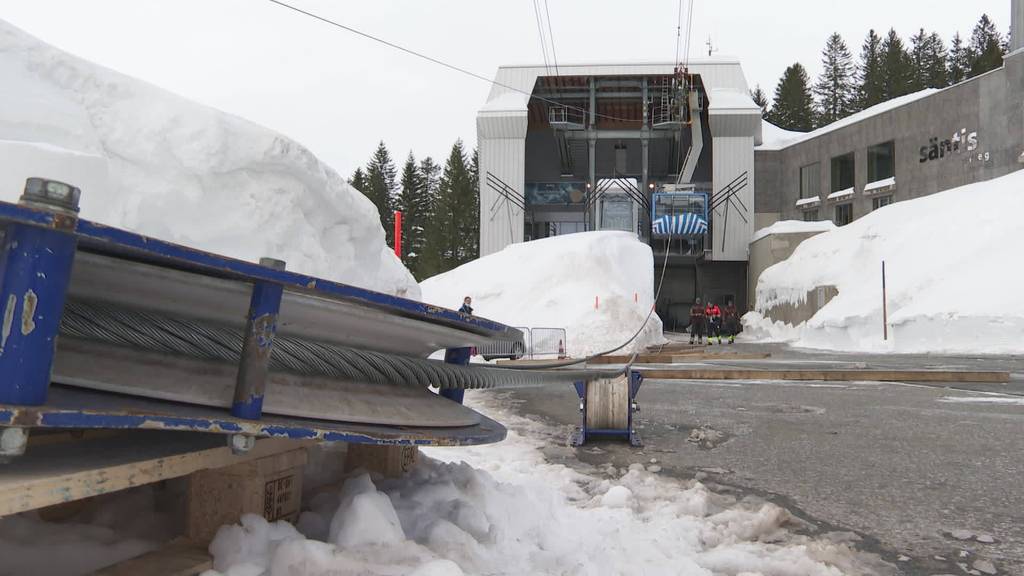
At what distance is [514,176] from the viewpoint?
3962 centimetres

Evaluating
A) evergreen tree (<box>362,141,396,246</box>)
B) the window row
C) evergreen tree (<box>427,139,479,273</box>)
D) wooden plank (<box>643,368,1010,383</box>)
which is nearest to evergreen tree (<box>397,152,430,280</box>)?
evergreen tree (<box>362,141,396,246</box>)

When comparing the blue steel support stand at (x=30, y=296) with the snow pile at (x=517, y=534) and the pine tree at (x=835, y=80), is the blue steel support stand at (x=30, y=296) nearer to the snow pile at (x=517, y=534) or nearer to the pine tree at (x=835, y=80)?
the snow pile at (x=517, y=534)

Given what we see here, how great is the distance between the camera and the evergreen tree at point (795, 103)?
66938 millimetres

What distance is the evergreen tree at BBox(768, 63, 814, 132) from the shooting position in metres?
66.9

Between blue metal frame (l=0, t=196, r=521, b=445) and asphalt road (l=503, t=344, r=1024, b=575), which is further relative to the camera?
asphalt road (l=503, t=344, r=1024, b=575)

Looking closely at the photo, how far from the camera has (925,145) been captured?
32.6 metres

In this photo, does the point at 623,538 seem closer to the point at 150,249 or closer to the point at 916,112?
the point at 150,249

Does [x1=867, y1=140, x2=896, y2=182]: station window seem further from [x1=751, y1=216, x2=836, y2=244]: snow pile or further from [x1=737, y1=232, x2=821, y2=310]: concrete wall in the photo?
[x1=737, y1=232, x2=821, y2=310]: concrete wall

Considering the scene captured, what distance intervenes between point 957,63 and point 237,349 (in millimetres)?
78672

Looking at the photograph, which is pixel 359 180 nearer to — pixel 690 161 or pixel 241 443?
pixel 690 161

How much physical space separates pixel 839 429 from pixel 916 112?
33.0 m

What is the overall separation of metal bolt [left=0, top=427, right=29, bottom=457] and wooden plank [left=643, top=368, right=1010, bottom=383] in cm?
984

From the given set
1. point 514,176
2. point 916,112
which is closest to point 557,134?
point 514,176

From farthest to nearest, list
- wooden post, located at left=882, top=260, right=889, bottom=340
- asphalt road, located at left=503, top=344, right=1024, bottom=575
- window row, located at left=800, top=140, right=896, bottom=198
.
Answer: window row, located at left=800, top=140, right=896, bottom=198 < wooden post, located at left=882, top=260, right=889, bottom=340 < asphalt road, located at left=503, top=344, right=1024, bottom=575
